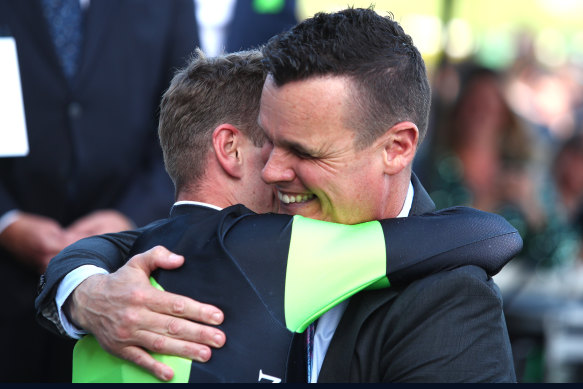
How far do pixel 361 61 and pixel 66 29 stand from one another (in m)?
1.45

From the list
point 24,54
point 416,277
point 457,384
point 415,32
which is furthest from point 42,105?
point 415,32

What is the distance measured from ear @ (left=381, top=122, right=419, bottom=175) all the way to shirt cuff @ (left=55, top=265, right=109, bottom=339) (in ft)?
2.30

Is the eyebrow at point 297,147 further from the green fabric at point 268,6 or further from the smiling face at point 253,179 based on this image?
the green fabric at point 268,6

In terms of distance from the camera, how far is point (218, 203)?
1929mm

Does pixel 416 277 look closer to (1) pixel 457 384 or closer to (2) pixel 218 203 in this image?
(1) pixel 457 384

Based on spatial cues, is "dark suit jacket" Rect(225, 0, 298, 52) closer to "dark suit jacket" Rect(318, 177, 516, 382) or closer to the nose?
the nose

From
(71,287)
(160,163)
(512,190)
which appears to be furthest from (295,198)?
(512,190)

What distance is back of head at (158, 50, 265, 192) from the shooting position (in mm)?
1971

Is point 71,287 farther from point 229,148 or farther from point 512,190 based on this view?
point 512,190

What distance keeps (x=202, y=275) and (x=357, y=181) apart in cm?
42

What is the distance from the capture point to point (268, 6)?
3.47 meters

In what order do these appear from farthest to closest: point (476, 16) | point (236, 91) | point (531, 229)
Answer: point (476, 16) → point (531, 229) → point (236, 91)

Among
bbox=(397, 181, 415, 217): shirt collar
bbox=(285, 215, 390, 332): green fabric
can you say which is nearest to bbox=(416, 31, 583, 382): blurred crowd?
bbox=(397, 181, 415, 217): shirt collar

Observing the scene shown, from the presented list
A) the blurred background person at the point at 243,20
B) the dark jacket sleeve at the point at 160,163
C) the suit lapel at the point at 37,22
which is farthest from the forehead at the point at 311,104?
the blurred background person at the point at 243,20
